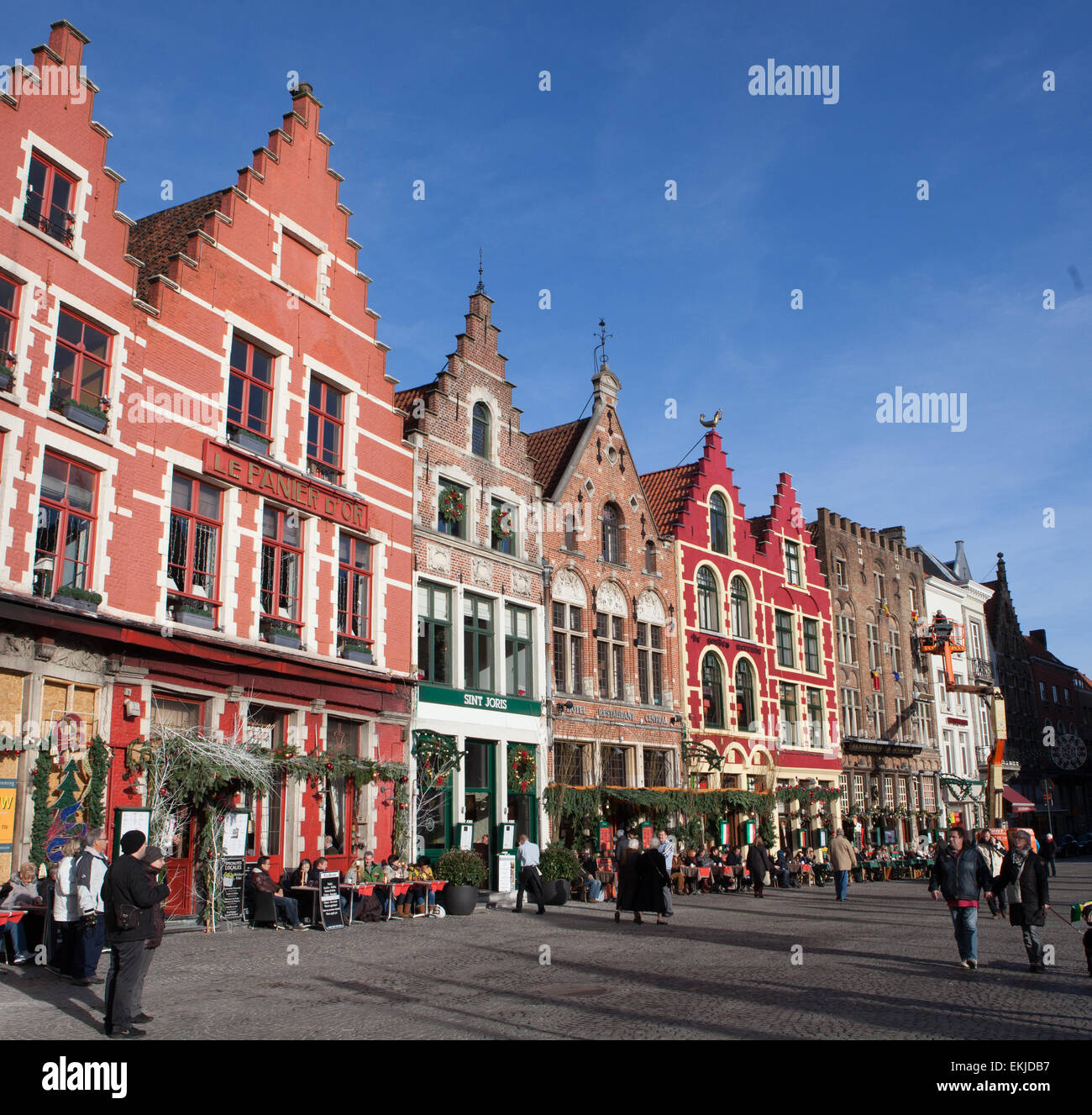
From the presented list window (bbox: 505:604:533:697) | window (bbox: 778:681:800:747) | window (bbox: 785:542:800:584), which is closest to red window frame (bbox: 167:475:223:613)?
window (bbox: 505:604:533:697)

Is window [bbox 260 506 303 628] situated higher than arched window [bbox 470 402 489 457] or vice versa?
arched window [bbox 470 402 489 457]

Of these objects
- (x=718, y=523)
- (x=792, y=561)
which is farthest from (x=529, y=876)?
(x=792, y=561)

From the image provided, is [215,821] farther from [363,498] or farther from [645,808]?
[645,808]

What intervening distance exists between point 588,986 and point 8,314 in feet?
44.7

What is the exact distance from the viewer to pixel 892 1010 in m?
10.3

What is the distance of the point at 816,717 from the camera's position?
44531mm

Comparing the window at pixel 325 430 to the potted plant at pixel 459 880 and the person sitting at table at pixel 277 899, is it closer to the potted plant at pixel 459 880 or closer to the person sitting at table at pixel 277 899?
the potted plant at pixel 459 880

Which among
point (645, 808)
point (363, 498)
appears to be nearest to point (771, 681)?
point (645, 808)

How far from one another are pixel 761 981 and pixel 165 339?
50.5 feet

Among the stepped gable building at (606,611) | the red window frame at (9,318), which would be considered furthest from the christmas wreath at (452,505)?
the red window frame at (9,318)

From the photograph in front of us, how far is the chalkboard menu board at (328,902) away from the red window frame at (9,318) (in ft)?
32.3

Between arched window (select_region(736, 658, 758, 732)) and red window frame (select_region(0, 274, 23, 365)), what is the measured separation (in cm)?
2798

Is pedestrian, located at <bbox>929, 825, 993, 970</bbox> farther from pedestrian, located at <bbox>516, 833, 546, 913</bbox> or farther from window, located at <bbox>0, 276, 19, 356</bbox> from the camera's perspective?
window, located at <bbox>0, 276, 19, 356</bbox>

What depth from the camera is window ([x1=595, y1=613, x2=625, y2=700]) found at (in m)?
33.2
